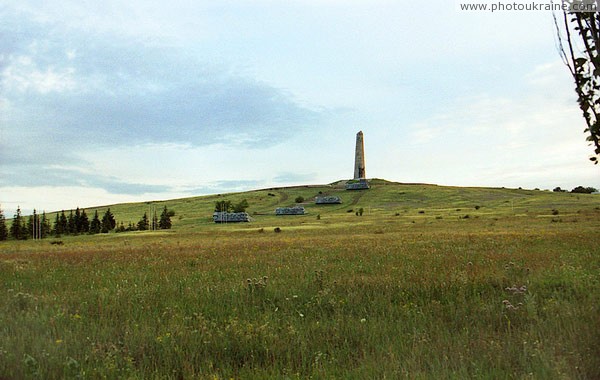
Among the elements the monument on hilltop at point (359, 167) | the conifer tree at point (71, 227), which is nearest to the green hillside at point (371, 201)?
the monument on hilltop at point (359, 167)

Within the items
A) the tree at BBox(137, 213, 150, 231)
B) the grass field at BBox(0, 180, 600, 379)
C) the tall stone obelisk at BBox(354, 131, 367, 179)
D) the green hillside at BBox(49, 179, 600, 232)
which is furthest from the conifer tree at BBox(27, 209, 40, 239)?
the grass field at BBox(0, 180, 600, 379)

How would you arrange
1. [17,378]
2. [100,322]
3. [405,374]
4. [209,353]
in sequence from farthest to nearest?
[100,322] < [209,353] < [17,378] < [405,374]

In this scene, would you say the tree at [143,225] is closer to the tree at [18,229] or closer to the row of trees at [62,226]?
the row of trees at [62,226]

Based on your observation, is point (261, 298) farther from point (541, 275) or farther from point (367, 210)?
point (367, 210)

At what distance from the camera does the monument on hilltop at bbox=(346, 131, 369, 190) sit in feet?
474

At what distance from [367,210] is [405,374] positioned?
108929 mm

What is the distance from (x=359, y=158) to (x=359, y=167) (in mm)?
3988

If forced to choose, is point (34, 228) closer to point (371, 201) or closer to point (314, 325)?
point (371, 201)

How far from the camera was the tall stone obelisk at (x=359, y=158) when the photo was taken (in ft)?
469

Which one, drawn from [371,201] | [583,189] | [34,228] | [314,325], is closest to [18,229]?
[34,228]

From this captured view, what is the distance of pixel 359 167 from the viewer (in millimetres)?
152125

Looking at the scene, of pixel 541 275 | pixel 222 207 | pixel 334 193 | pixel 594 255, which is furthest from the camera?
pixel 334 193

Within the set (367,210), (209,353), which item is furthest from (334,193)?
(209,353)

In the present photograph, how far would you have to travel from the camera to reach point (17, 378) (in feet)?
18.2
